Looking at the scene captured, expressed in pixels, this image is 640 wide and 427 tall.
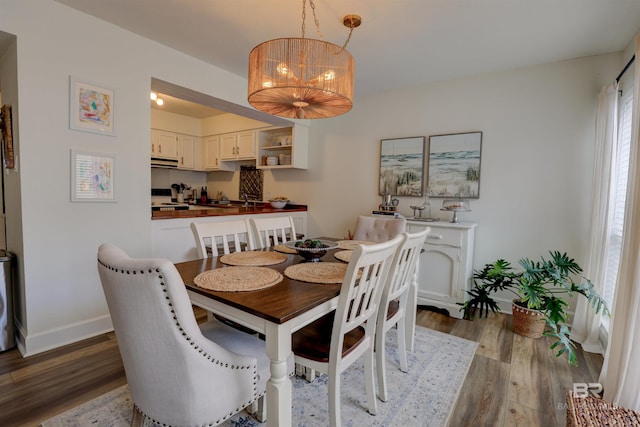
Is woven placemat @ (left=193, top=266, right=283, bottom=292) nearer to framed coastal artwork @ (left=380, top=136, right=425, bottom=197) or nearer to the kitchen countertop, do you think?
the kitchen countertop

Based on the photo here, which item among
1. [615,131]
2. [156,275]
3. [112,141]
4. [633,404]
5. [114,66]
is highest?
[114,66]

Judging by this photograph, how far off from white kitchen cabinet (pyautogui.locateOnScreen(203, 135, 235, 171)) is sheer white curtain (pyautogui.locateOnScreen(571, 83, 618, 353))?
15.4ft

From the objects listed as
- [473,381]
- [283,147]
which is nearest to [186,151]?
[283,147]

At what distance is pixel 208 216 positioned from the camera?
Result: 2967mm

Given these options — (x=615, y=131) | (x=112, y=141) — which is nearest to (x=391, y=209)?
(x=615, y=131)

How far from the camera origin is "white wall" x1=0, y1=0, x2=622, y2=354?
2018mm

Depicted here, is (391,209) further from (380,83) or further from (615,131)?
(615,131)

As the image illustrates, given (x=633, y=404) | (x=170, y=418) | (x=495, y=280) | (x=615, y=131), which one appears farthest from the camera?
(x=495, y=280)

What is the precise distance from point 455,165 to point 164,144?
428 cm

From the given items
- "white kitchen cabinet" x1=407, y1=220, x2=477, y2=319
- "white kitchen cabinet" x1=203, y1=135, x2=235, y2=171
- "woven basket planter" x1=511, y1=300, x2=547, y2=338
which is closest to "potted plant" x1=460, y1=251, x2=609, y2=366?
"woven basket planter" x1=511, y1=300, x2=547, y2=338

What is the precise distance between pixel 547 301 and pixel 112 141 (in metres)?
→ 3.61

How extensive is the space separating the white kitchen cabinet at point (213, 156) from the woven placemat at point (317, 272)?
12.5ft

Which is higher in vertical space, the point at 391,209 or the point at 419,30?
the point at 419,30

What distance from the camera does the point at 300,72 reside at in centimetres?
163
